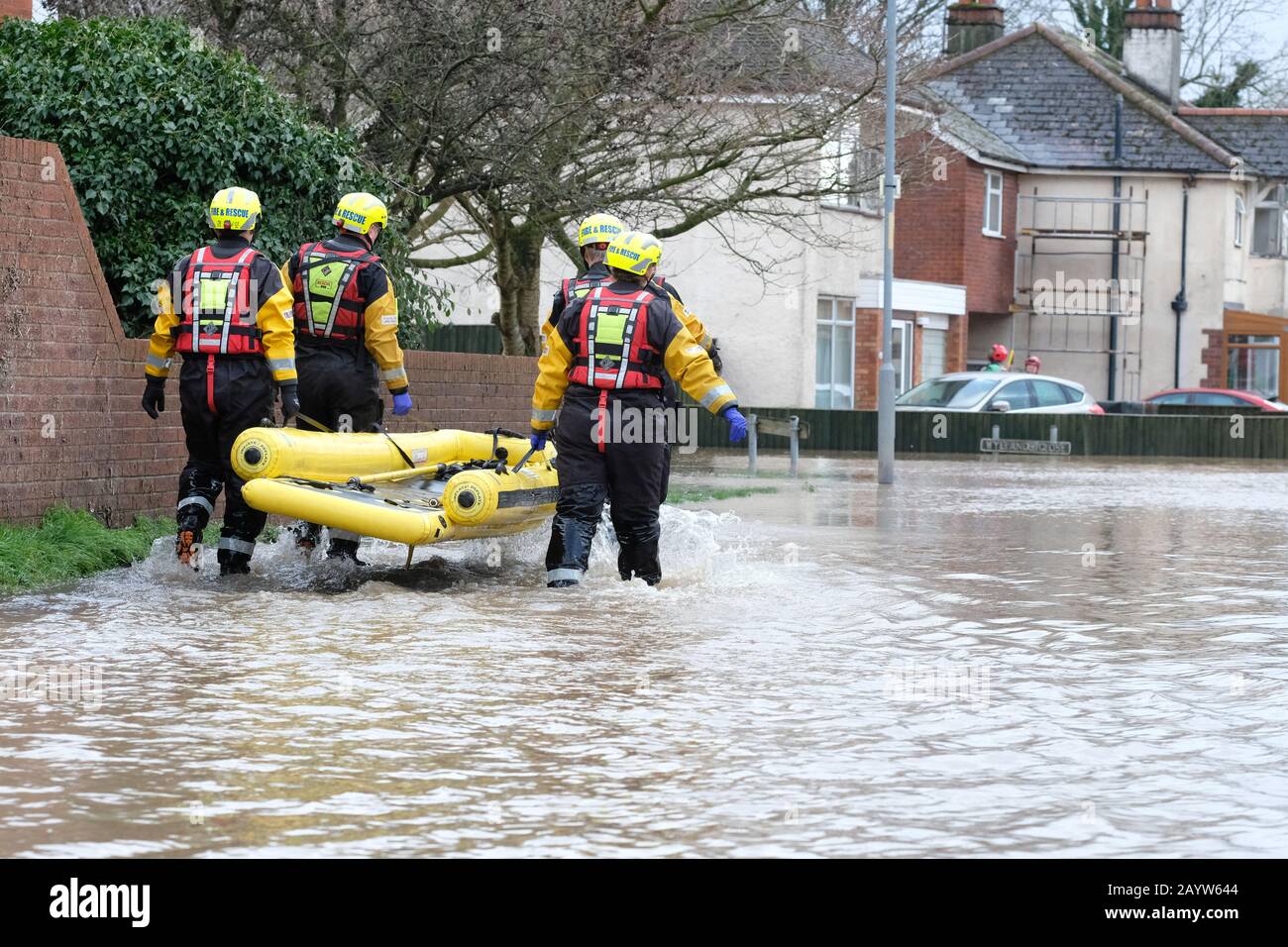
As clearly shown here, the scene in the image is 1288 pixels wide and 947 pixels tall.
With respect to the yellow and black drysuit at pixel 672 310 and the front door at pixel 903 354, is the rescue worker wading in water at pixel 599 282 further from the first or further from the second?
the front door at pixel 903 354

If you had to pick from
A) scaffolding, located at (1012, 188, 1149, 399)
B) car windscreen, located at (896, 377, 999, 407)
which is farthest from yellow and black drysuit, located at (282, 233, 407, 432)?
scaffolding, located at (1012, 188, 1149, 399)

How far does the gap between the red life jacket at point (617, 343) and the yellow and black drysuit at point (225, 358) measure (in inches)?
64.7

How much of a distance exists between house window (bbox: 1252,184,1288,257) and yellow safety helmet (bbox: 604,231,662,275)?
41527mm

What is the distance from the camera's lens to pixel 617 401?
35.0 feet

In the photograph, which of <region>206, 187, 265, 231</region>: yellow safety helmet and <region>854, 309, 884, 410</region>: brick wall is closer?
<region>206, 187, 265, 231</region>: yellow safety helmet

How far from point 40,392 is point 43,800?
6459mm

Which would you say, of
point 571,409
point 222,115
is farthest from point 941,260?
point 571,409

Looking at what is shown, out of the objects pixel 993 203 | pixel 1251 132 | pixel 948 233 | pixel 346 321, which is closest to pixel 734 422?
pixel 346 321

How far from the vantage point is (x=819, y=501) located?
64.2ft

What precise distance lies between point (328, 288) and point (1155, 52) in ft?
136

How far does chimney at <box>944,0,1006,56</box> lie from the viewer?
163ft

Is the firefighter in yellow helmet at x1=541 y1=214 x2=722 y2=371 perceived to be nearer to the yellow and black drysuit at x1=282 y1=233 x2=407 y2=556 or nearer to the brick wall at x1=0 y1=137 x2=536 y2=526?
the yellow and black drysuit at x1=282 y1=233 x2=407 y2=556

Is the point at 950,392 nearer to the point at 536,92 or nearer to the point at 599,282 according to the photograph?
the point at 536,92
